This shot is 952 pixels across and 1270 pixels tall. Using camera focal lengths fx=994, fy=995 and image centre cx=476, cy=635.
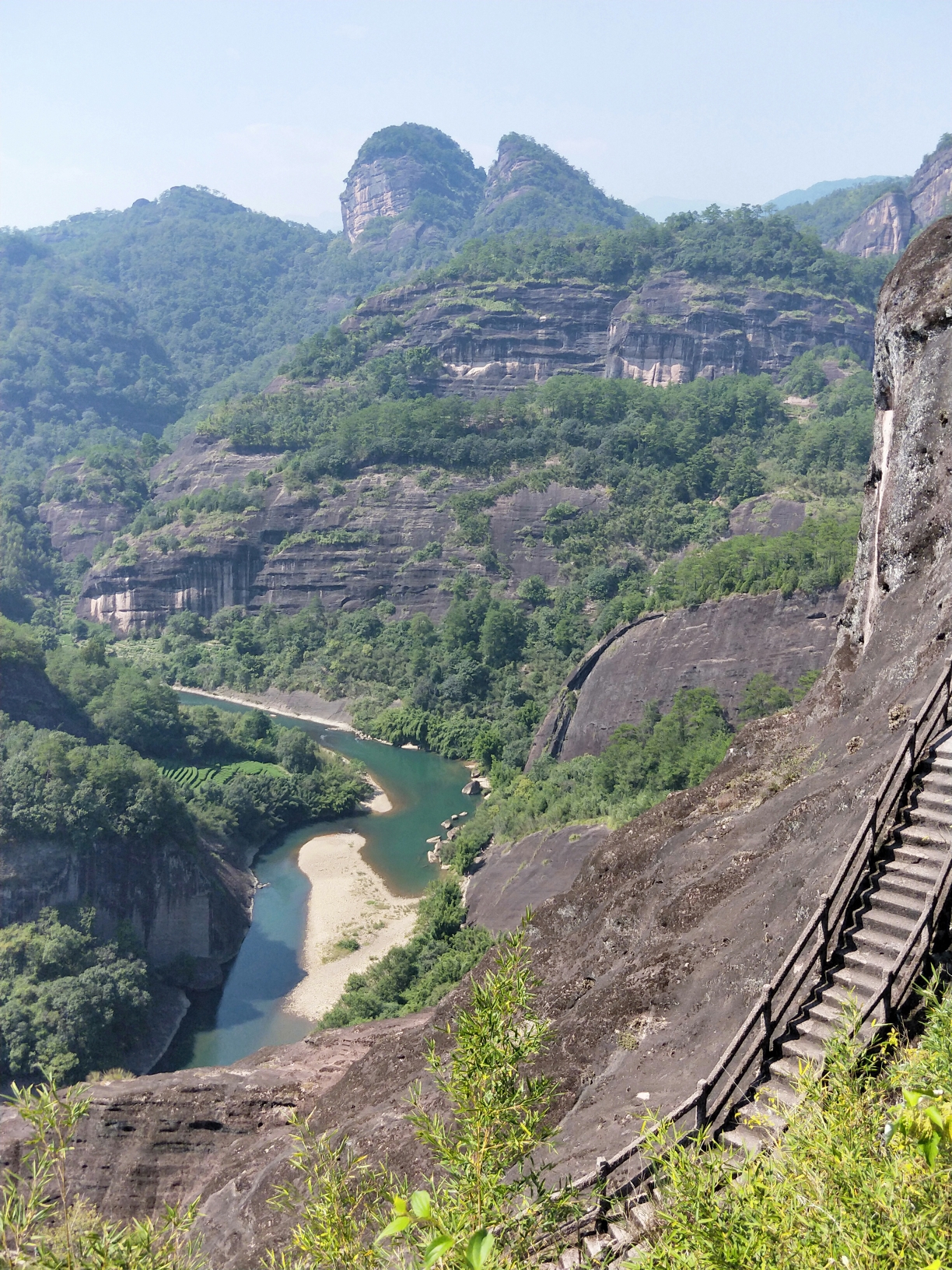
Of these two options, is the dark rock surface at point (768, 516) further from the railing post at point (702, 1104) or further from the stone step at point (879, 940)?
the railing post at point (702, 1104)

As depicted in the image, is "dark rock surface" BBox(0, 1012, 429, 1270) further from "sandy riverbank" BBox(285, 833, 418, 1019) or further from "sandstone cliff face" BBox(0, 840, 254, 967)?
"sandy riverbank" BBox(285, 833, 418, 1019)

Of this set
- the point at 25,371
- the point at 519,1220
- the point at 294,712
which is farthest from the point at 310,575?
the point at 25,371

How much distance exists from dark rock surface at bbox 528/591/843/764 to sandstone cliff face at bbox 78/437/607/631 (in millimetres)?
27592

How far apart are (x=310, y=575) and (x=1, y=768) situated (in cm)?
5175

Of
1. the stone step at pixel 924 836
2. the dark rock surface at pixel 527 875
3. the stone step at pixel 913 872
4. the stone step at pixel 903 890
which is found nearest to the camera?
the stone step at pixel 903 890

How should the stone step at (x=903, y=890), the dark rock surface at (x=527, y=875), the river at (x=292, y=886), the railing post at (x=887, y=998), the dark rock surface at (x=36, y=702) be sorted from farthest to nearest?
the dark rock surface at (x=36, y=702)
the river at (x=292, y=886)
the dark rock surface at (x=527, y=875)
the stone step at (x=903, y=890)
the railing post at (x=887, y=998)

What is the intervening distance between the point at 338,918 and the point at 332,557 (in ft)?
157

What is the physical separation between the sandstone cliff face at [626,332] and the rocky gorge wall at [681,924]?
303 feet

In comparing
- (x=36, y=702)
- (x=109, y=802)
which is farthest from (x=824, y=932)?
(x=36, y=702)

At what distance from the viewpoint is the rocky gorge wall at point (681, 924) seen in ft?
39.0

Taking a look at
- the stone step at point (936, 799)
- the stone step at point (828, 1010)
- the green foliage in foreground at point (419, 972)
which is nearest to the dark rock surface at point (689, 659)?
the green foliage in foreground at point (419, 972)

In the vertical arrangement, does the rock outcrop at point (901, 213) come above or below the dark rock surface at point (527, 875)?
above

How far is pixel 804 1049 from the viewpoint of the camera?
353 inches

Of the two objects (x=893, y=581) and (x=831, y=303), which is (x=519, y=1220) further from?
(x=831, y=303)
